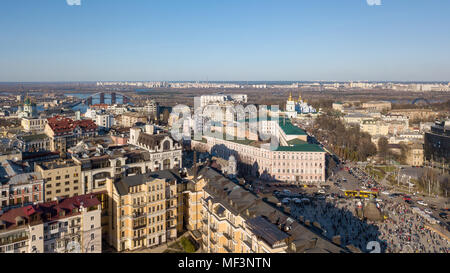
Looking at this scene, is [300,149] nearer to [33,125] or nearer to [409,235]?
[409,235]

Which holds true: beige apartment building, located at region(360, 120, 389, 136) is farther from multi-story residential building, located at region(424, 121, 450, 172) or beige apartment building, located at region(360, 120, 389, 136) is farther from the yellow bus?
the yellow bus

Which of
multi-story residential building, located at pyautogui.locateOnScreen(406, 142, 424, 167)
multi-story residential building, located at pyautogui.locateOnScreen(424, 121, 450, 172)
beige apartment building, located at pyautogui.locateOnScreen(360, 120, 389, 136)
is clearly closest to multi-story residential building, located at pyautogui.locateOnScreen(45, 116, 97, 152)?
multi-story residential building, located at pyautogui.locateOnScreen(406, 142, 424, 167)

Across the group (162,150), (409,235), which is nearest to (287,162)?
(162,150)

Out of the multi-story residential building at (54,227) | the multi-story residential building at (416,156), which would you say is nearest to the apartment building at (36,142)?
the multi-story residential building at (54,227)
